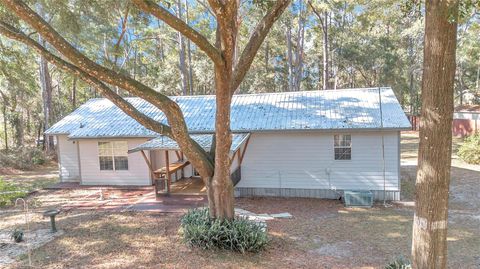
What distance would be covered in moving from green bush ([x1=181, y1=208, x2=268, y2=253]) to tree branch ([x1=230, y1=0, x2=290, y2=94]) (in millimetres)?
2863

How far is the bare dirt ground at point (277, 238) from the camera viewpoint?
670 centimetres

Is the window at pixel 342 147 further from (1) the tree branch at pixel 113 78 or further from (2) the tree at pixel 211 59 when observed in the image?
(1) the tree branch at pixel 113 78

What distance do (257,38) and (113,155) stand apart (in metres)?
9.53

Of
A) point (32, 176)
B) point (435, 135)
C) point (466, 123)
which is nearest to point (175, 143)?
point (435, 135)

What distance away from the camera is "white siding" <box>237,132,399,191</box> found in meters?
11.4

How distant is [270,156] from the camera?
12.1m

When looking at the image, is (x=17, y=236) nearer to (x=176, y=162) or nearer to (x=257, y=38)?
(x=176, y=162)

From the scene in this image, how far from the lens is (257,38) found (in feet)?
21.4

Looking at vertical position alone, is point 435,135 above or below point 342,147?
above

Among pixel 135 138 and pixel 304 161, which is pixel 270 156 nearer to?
pixel 304 161

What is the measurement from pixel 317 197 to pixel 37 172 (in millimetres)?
15529

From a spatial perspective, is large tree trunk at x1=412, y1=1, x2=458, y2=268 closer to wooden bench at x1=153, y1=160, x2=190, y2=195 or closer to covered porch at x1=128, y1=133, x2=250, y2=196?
covered porch at x1=128, y1=133, x2=250, y2=196

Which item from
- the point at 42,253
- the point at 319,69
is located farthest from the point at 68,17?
the point at 319,69

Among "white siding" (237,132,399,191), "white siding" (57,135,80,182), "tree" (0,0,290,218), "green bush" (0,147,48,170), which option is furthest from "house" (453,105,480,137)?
"green bush" (0,147,48,170)
